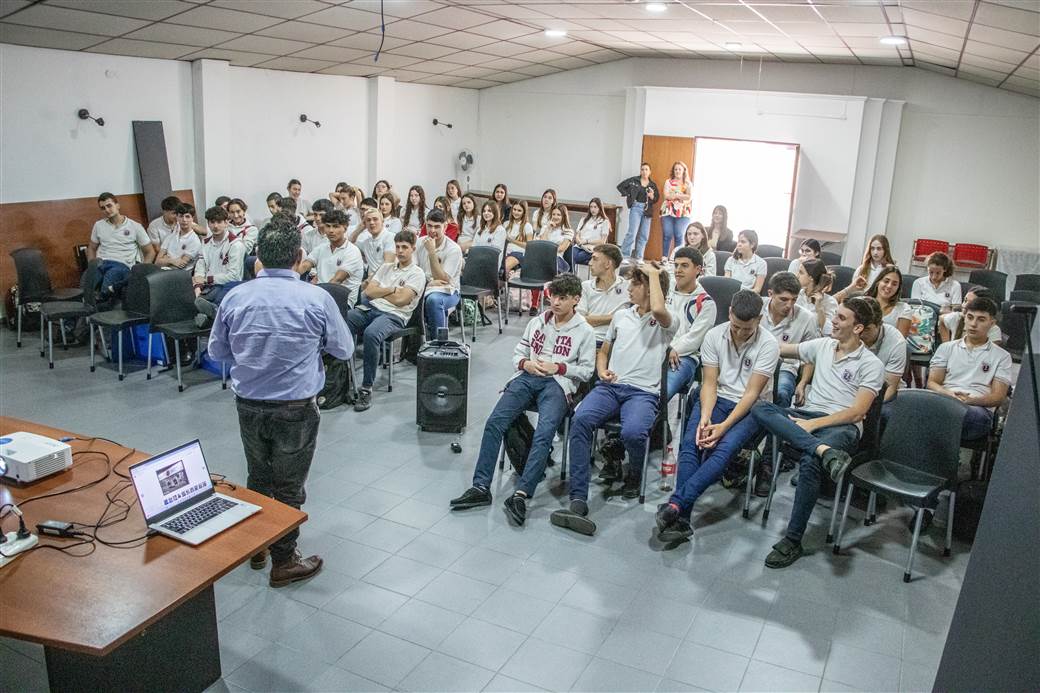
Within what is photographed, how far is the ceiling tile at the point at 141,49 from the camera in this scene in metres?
8.28

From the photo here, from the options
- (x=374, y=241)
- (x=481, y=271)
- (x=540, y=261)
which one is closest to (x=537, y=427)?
(x=374, y=241)

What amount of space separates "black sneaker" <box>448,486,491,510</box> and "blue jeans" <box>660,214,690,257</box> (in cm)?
763

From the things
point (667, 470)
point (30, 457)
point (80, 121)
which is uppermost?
point (80, 121)

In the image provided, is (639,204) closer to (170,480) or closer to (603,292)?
(603,292)

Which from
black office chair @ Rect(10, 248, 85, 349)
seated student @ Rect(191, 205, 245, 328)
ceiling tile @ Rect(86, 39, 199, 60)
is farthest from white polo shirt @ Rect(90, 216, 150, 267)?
ceiling tile @ Rect(86, 39, 199, 60)

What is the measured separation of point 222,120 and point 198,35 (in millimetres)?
1615

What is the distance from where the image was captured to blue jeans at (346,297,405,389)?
260 inches

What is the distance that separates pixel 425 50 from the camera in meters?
10.5

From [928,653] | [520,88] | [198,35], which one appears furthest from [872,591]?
[520,88]

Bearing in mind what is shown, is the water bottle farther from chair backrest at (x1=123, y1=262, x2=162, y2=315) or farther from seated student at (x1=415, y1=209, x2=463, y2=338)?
chair backrest at (x1=123, y1=262, x2=162, y2=315)

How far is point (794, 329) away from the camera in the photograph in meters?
5.49

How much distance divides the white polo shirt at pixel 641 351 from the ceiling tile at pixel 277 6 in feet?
14.9

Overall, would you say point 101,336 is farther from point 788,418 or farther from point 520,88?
point 520,88

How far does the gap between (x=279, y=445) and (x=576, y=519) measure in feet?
5.56
